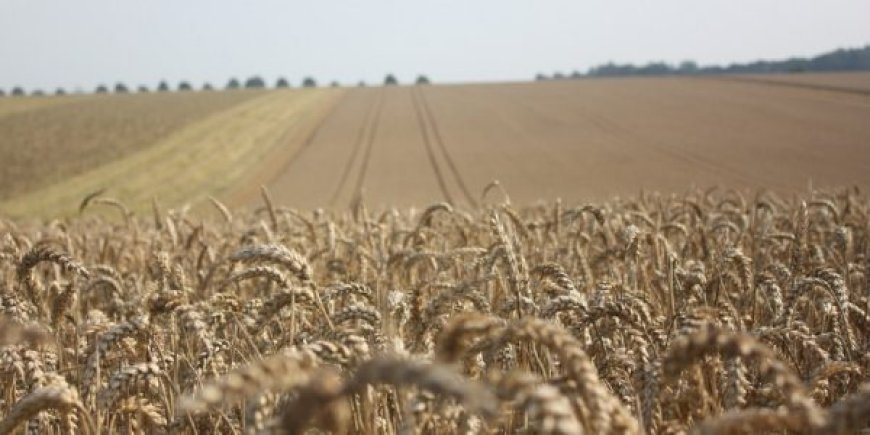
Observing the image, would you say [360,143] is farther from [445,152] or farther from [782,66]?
[782,66]

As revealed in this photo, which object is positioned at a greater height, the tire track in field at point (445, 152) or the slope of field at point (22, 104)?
the slope of field at point (22, 104)

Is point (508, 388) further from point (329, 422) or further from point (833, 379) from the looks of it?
point (833, 379)

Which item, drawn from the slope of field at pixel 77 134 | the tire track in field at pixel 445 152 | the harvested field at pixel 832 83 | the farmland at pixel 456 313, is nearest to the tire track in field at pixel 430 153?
the tire track in field at pixel 445 152

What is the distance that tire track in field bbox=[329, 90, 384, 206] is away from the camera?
→ 96.2 ft

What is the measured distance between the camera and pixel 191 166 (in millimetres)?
34688

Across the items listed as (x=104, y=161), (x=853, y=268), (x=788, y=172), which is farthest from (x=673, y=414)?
(x=104, y=161)

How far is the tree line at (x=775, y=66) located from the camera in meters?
115

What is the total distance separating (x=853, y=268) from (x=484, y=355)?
3297mm

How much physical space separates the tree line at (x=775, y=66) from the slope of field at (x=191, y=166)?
66.4 metres

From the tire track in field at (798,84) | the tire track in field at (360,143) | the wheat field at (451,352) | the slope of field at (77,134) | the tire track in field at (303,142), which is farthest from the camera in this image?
the tire track in field at (798,84)

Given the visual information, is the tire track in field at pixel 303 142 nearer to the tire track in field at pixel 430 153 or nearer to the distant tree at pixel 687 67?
the tire track in field at pixel 430 153

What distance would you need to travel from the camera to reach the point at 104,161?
37688mm

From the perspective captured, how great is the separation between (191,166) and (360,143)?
34.3 feet

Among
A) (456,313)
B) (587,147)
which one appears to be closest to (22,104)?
(587,147)
